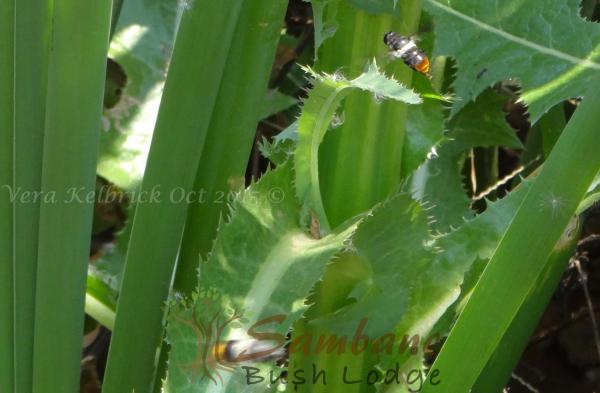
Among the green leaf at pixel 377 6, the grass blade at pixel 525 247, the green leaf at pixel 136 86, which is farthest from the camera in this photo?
the green leaf at pixel 136 86

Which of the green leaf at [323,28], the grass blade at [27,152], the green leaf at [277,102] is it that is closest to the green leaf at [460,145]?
the green leaf at [277,102]

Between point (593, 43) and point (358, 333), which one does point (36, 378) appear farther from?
point (593, 43)

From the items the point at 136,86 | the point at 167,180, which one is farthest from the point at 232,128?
the point at 136,86

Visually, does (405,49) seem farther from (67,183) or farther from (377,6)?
(67,183)

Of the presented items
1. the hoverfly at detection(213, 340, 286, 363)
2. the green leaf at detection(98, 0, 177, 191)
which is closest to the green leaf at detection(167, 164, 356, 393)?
the hoverfly at detection(213, 340, 286, 363)

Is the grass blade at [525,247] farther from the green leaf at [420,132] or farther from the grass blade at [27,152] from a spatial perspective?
the grass blade at [27,152]
